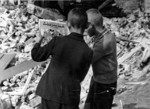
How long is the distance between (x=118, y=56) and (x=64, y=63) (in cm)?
267

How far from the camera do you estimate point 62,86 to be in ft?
4.91

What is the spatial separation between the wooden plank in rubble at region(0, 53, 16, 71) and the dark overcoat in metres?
2.25

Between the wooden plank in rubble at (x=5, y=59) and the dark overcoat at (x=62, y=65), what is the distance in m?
2.25

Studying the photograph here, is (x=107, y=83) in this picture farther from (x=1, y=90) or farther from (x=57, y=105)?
(x=1, y=90)

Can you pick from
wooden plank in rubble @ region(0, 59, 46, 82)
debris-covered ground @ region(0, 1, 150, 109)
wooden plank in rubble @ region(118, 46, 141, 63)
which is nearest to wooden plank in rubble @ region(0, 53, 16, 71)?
debris-covered ground @ region(0, 1, 150, 109)

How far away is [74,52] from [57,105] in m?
0.30

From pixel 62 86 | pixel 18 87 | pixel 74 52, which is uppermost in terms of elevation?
pixel 74 52

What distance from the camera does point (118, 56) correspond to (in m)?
4.07

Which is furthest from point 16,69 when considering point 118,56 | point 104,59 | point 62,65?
point 62,65

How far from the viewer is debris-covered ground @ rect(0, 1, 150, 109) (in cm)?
290

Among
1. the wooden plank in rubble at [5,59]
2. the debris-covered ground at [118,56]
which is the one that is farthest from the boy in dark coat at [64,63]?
the wooden plank in rubble at [5,59]

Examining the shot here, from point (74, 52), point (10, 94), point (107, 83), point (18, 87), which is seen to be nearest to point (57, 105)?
point (74, 52)

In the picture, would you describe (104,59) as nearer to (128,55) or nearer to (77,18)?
(77,18)

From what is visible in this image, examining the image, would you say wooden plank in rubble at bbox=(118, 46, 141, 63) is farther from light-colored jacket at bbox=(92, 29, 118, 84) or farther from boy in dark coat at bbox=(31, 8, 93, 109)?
boy in dark coat at bbox=(31, 8, 93, 109)
